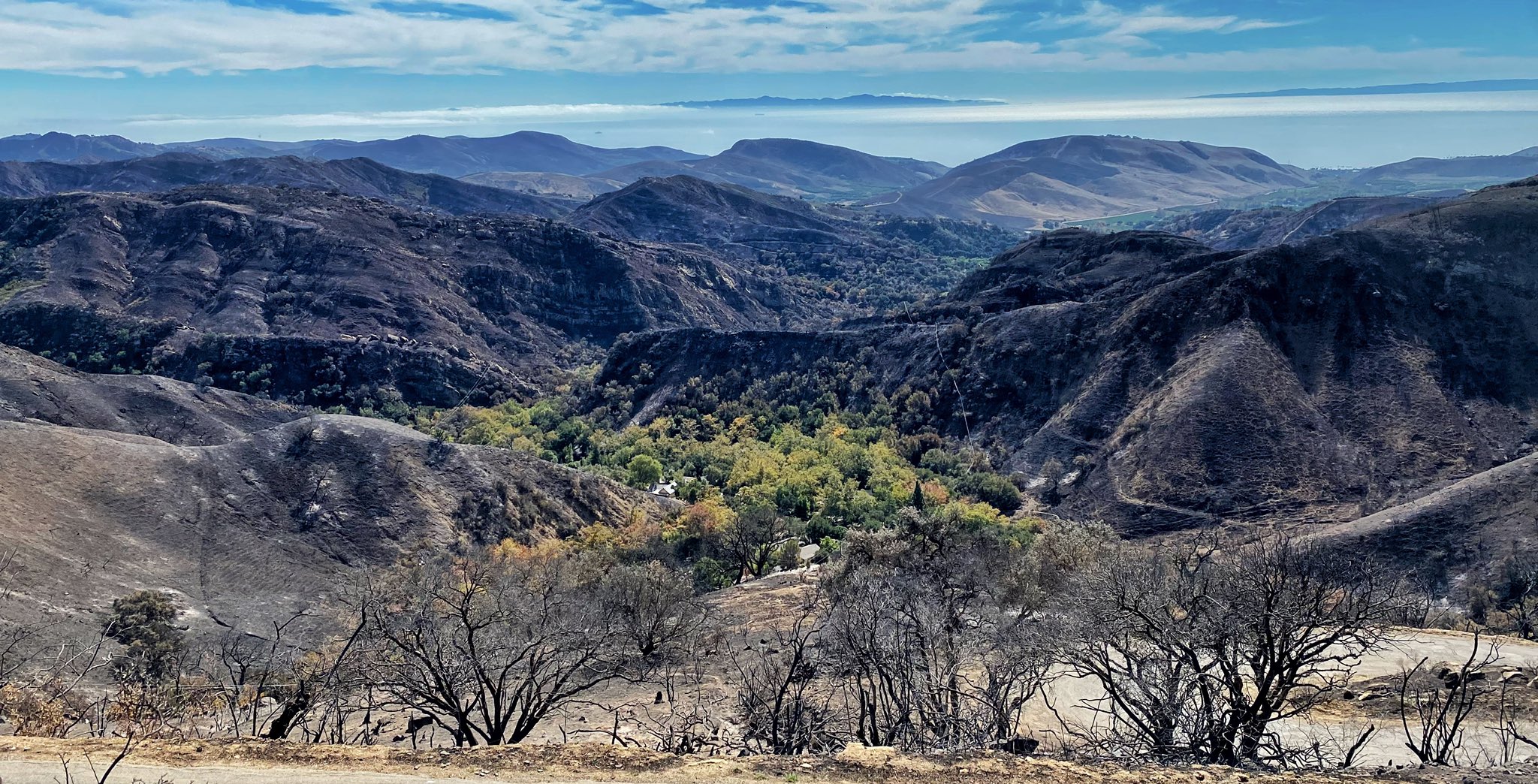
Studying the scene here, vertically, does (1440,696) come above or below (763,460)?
above

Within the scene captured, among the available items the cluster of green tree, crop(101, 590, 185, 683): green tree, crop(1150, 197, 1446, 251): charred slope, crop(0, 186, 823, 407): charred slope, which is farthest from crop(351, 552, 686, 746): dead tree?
crop(1150, 197, 1446, 251): charred slope

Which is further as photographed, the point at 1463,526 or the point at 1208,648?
the point at 1463,526

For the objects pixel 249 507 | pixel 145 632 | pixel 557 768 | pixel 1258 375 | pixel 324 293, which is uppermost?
pixel 324 293

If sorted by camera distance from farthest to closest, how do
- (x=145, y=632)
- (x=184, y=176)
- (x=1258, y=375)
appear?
(x=184, y=176), (x=1258, y=375), (x=145, y=632)

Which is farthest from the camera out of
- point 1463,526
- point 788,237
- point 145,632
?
point 788,237

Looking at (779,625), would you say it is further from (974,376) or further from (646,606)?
(974,376)

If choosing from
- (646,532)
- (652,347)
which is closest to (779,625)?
(646,532)

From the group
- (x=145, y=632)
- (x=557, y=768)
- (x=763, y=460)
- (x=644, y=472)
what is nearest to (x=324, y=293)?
(x=644, y=472)

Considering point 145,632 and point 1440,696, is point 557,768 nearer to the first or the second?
point 1440,696
